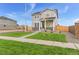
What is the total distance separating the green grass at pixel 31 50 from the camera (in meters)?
4.59

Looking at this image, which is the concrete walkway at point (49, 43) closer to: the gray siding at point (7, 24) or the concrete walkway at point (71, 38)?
the concrete walkway at point (71, 38)

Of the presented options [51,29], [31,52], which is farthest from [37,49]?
[51,29]

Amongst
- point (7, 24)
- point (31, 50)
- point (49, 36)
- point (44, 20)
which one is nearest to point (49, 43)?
point (49, 36)

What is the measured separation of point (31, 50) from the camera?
4613mm

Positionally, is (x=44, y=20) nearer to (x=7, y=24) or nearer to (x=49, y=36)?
(x=49, y=36)

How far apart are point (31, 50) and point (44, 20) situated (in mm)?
780

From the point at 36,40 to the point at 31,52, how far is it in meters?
0.36

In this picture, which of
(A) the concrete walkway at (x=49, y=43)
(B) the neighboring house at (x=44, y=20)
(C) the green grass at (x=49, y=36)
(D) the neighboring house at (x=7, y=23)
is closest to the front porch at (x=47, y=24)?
(B) the neighboring house at (x=44, y=20)

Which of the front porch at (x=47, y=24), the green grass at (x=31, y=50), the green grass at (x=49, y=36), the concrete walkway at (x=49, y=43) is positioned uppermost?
the front porch at (x=47, y=24)

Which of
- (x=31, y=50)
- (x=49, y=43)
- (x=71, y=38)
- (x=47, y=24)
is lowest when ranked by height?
(x=31, y=50)

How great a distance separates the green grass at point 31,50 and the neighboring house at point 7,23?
410 millimetres

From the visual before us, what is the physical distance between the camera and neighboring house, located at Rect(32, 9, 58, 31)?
15.6 ft

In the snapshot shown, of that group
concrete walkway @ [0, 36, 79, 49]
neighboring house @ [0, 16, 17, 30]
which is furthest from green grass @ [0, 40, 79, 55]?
neighboring house @ [0, 16, 17, 30]

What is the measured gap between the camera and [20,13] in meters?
4.75
